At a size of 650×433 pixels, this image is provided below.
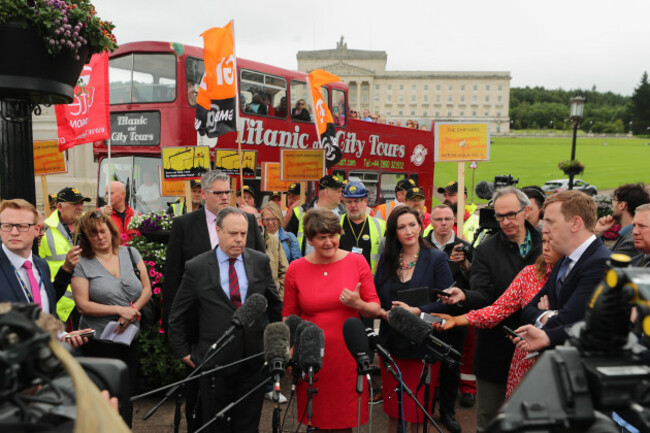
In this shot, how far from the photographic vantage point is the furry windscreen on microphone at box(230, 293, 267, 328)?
2.85 metres

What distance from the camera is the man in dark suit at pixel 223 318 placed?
3611 mm

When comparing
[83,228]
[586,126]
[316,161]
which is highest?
[586,126]

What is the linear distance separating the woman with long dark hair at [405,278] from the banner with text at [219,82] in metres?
4.13

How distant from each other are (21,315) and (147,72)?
377 inches

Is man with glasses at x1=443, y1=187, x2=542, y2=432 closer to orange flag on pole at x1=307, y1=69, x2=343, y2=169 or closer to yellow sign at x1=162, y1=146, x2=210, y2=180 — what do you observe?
yellow sign at x1=162, y1=146, x2=210, y2=180

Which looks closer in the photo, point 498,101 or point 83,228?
point 83,228

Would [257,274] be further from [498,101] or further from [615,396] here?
[498,101]

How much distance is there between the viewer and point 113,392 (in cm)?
172

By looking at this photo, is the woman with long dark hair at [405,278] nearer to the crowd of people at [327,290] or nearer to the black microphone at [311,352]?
the crowd of people at [327,290]

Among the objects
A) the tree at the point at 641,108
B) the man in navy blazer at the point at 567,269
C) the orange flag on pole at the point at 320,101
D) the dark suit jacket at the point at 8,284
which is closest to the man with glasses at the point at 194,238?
the dark suit jacket at the point at 8,284

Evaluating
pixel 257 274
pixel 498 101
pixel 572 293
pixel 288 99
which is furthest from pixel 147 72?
pixel 498 101

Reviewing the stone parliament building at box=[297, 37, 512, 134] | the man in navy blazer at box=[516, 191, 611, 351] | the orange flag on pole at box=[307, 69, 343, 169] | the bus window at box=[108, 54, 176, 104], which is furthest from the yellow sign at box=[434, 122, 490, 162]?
the stone parliament building at box=[297, 37, 512, 134]

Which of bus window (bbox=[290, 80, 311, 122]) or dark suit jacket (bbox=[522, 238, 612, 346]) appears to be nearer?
dark suit jacket (bbox=[522, 238, 612, 346])

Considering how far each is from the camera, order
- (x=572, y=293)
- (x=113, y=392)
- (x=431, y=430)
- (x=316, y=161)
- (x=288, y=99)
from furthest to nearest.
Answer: (x=288, y=99) < (x=316, y=161) < (x=431, y=430) < (x=572, y=293) < (x=113, y=392)
